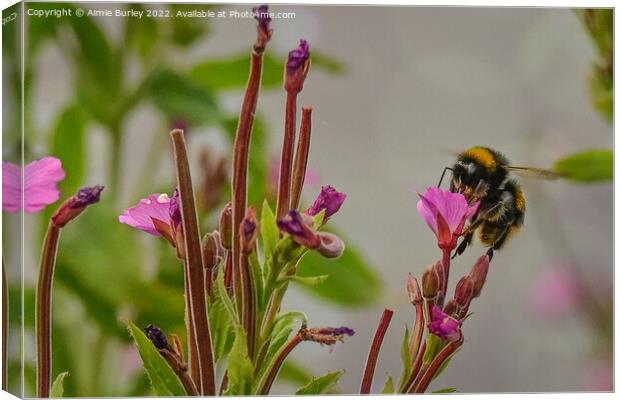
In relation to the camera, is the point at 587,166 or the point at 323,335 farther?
the point at 587,166

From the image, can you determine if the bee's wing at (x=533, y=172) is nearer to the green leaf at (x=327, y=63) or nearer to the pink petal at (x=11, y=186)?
the green leaf at (x=327, y=63)

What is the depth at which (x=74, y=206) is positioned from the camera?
3.13 feet

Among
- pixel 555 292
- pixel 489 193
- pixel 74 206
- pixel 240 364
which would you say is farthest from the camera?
pixel 555 292

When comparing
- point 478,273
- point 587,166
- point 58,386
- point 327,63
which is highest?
point 327,63

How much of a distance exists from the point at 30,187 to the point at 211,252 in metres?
0.23

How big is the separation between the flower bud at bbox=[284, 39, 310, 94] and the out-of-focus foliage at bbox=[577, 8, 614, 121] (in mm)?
304

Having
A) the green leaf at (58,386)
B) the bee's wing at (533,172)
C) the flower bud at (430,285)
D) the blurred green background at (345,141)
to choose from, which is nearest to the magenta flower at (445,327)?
the flower bud at (430,285)

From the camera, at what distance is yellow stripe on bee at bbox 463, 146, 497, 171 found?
1.07m

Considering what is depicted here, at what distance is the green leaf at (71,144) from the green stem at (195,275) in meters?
0.22

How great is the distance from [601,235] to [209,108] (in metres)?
0.45

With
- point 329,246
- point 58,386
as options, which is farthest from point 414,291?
point 58,386

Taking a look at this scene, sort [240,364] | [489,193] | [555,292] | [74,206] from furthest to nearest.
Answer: [555,292] < [489,193] < [74,206] < [240,364]

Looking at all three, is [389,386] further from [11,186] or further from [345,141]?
[11,186]

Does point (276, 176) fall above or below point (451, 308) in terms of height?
above
